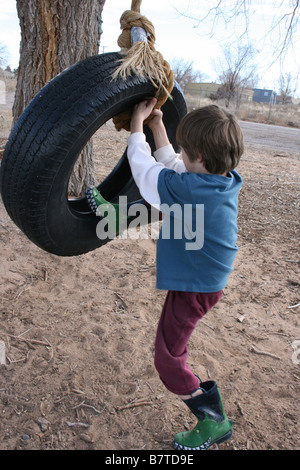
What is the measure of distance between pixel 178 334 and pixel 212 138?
2.96 feet

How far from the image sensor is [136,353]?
2.70 m

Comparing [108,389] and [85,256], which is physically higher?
[85,256]

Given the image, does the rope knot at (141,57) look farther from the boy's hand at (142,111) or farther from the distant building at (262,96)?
the distant building at (262,96)

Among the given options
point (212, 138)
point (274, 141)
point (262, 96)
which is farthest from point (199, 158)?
point (262, 96)

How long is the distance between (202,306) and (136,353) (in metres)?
0.99

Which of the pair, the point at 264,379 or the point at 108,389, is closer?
the point at 108,389

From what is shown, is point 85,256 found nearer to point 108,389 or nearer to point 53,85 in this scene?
point 108,389

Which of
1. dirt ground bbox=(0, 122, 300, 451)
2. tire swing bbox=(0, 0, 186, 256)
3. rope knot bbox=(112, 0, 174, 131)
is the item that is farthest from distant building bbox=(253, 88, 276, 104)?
tire swing bbox=(0, 0, 186, 256)

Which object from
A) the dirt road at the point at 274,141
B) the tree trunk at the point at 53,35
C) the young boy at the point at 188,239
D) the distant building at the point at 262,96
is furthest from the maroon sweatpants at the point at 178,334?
the distant building at the point at 262,96

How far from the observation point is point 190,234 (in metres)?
1.75

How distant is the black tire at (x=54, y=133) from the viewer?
1938 millimetres

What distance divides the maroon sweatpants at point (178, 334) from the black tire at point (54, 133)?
81cm

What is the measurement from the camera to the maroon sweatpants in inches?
72.8
